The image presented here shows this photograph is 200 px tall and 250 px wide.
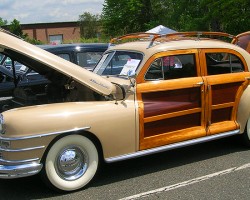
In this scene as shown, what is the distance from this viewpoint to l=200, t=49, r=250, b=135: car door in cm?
488

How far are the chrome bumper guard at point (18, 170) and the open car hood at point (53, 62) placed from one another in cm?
106

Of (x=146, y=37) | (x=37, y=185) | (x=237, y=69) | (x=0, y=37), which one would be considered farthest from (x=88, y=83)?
(x=237, y=69)

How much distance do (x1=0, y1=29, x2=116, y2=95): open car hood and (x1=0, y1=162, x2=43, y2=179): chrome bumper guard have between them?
1.06 metres

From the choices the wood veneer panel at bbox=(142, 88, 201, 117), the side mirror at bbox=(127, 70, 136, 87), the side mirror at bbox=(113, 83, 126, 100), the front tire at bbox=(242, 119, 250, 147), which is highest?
the side mirror at bbox=(127, 70, 136, 87)

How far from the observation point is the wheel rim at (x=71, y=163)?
397cm

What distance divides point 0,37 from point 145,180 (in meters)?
2.26

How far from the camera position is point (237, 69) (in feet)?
17.1

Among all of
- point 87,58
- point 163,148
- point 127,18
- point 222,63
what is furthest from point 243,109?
point 127,18

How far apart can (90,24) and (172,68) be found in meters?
52.0

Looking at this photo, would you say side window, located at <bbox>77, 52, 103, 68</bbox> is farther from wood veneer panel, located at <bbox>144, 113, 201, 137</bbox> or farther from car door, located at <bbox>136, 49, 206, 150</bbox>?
wood veneer panel, located at <bbox>144, 113, 201, 137</bbox>

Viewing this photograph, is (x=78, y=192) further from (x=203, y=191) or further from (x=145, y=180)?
(x=203, y=191)

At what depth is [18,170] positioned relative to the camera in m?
3.70

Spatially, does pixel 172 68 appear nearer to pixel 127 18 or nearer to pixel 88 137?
pixel 88 137

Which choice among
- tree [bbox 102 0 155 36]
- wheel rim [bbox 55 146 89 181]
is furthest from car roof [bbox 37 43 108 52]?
tree [bbox 102 0 155 36]
